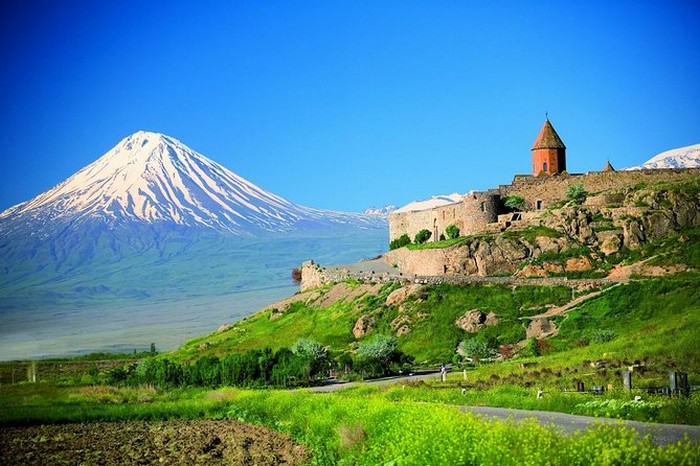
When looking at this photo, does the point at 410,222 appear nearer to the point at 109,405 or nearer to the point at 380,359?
the point at 380,359

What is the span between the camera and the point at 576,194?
5559cm

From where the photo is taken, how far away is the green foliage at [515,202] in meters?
57.3

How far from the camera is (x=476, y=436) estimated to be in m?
15.3

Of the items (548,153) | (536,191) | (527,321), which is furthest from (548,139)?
(527,321)

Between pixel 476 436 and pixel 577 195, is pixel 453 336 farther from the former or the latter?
pixel 476 436

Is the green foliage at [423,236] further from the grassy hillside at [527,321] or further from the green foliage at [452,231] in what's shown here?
the grassy hillside at [527,321]

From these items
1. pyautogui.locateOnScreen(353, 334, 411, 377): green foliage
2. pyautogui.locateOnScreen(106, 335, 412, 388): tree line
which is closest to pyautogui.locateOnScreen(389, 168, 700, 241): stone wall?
pyautogui.locateOnScreen(353, 334, 411, 377): green foliage

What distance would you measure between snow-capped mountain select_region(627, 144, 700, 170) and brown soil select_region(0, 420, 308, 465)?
16103cm

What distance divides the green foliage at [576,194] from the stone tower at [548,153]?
536 cm

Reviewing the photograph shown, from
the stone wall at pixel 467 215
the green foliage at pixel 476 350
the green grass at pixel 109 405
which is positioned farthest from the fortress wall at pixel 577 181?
the green grass at pixel 109 405

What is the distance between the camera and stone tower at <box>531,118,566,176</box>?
62.0 m

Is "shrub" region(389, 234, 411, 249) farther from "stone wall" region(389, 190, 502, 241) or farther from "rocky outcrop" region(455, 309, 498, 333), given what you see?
"rocky outcrop" region(455, 309, 498, 333)

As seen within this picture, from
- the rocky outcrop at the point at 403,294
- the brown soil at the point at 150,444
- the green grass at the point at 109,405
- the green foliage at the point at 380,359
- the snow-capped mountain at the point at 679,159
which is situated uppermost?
the snow-capped mountain at the point at 679,159

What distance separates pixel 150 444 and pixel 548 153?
4197 cm
